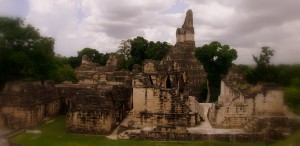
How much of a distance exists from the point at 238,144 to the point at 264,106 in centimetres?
357

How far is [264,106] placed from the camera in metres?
19.6

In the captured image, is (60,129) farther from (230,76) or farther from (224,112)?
(230,76)

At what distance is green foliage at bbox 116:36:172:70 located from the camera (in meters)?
54.4

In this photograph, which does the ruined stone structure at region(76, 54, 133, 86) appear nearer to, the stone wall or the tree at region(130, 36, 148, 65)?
the stone wall

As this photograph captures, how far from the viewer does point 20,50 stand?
26422mm

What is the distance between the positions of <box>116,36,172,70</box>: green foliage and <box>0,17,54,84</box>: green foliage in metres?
25.1

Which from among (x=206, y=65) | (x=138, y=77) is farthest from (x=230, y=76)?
(x=206, y=65)

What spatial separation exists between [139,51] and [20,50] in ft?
103

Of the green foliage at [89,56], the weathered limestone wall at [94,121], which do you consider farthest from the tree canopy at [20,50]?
the green foliage at [89,56]

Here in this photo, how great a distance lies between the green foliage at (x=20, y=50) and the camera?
2526 cm

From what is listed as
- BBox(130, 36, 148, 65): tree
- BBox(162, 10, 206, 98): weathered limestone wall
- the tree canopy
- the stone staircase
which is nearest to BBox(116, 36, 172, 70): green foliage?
BBox(130, 36, 148, 65): tree

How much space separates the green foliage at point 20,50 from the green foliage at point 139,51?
82.5ft

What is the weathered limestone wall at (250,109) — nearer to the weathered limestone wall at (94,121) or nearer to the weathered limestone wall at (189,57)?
the weathered limestone wall at (94,121)

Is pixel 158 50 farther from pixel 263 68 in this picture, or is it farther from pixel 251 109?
pixel 251 109
